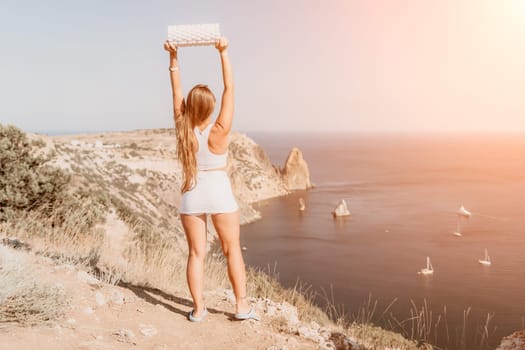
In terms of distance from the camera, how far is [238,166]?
224 feet

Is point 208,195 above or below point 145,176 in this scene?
above

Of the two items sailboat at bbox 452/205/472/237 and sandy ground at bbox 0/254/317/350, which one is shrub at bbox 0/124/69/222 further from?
sailboat at bbox 452/205/472/237

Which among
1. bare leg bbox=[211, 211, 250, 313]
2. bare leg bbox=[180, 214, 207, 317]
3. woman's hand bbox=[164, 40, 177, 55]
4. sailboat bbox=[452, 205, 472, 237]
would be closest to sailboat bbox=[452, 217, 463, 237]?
sailboat bbox=[452, 205, 472, 237]

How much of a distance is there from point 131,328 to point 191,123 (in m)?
1.96

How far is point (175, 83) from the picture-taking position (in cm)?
408

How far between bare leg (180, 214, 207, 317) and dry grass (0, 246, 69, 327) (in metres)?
1.18

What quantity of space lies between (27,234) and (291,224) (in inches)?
1745

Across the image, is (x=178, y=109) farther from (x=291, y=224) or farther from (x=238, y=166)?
(x=238, y=166)

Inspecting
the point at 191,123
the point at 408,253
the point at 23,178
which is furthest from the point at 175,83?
the point at 408,253

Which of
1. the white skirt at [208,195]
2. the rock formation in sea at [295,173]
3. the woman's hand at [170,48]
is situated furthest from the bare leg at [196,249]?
the rock formation in sea at [295,173]

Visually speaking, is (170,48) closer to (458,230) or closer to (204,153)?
(204,153)

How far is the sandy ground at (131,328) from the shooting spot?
3552 mm

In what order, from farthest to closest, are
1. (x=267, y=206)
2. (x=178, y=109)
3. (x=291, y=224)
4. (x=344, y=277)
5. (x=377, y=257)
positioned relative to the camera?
(x=267, y=206), (x=291, y=224), (x=377, y=257), (x=344, y=277), (x=178, y=109)

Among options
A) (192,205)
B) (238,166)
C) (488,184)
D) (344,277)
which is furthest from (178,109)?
(488,184)
